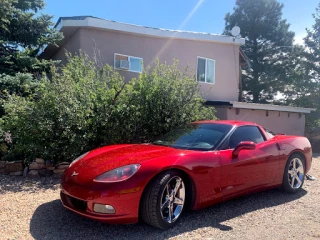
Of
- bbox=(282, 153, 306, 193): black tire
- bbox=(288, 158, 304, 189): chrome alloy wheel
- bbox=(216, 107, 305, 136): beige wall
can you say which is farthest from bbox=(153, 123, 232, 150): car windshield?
bbox=(216, 107, 305, 136): beige wall

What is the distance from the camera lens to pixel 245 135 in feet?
15.3

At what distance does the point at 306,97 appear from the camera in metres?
22.8

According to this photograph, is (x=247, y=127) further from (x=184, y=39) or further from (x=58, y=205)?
(x=184, y=39)

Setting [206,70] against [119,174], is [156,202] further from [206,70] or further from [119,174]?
[206,70]

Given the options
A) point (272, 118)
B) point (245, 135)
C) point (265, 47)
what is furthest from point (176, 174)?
point (265, 47)

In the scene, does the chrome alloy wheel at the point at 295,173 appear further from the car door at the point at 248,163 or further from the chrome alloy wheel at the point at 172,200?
the chrome alloy wheel at the point at 172,200

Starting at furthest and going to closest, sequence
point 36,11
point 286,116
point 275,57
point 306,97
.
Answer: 1. point 275,57
2. point 306,97
3. point 286,116
4. point 36,11

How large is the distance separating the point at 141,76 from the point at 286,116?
390 inches

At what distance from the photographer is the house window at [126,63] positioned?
10551mm

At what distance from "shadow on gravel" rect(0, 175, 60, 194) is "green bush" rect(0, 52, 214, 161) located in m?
0.48

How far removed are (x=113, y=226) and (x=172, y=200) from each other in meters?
0.81

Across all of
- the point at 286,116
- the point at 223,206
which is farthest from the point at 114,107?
the point at 286,116

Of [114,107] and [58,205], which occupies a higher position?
[114,107]

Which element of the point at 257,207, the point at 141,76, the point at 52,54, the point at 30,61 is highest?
the point at 52,54
